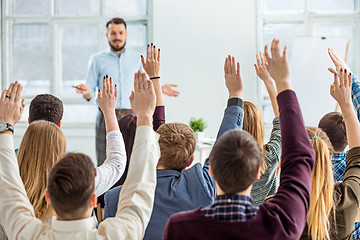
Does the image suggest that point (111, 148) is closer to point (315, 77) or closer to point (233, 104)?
point (233, 104)

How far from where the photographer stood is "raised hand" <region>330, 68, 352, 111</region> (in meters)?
1.80

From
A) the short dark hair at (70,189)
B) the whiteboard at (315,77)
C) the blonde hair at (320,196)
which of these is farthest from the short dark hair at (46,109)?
the whiteboard at (315,77)

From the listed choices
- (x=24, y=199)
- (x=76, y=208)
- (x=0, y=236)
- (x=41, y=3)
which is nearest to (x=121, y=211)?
(x=76, y=208)

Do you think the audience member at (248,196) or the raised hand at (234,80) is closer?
the audience member at (248,196)

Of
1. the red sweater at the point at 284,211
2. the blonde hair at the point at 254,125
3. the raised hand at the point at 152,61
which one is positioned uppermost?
the raised hand at the point at 152,61

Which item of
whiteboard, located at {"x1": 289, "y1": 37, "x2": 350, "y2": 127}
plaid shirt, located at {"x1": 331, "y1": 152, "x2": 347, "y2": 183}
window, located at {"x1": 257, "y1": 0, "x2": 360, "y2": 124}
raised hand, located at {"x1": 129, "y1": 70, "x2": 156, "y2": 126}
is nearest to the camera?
raised hand, located at {"x1": 129, "y1": 70, "x2": 156, "y2": 126}

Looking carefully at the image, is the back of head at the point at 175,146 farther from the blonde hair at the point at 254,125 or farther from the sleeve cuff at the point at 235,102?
the blonde hair at the point at 254,125

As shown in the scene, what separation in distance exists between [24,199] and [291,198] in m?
0.72

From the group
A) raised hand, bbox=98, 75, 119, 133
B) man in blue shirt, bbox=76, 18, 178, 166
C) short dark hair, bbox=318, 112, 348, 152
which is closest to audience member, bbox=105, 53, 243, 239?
raised hand, bbox=98, 75, 119, 133

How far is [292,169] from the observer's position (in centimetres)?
122

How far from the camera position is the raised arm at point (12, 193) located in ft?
4.11

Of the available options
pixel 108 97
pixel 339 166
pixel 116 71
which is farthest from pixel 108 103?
pixel 116 71

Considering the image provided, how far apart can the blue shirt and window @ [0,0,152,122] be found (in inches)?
28.7

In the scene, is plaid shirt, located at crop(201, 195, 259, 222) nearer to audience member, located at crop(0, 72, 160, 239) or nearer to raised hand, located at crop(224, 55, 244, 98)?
audience member, located at crop(0, 72, 160, 239)
